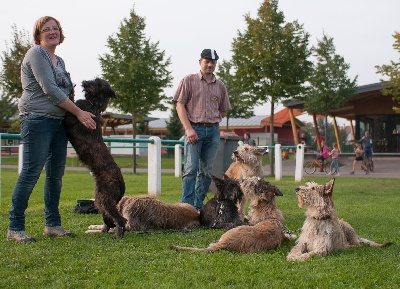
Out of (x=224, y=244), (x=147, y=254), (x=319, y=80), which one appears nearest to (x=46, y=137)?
(x=147, y=254)

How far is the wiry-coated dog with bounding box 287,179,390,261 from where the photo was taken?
534 cm

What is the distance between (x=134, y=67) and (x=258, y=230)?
65.8 feet

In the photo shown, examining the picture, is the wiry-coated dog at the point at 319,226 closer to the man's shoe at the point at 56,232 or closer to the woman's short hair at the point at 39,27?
the man's shoe at the point at 56,232

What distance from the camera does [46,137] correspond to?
564 cm

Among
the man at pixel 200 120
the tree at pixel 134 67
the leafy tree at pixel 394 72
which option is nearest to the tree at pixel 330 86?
the leafy tree at pixel 394 72

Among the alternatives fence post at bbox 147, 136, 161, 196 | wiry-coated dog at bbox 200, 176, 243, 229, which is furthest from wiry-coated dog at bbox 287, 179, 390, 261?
fence post at bbox 147, 136, 161, 196

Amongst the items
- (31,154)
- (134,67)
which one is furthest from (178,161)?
(31,154)

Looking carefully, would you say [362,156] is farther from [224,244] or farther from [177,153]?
[224,244]

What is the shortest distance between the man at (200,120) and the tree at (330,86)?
27574 mm

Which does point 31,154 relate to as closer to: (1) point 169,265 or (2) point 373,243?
(1) point 169,265

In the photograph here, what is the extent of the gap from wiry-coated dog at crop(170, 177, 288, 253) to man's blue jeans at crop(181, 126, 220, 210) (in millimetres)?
1200

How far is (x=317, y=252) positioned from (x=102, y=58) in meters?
21.9

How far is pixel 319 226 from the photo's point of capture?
545cm

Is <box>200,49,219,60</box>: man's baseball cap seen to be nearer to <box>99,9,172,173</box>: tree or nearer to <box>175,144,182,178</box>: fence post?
<box>175,144,182,178</box>: fence post
